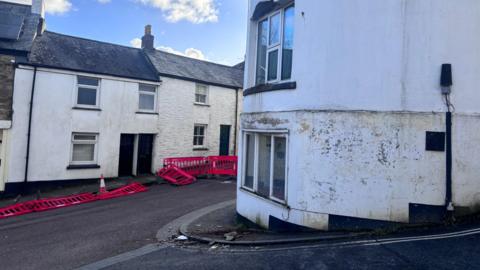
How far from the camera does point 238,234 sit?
745 cm

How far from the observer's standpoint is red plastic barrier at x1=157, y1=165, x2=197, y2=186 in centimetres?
1773

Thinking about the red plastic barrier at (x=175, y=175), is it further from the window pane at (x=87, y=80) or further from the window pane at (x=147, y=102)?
the window pane at (x=87, y=80)

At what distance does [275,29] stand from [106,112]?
41.4ft

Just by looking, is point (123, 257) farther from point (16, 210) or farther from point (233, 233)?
point (16, 210)

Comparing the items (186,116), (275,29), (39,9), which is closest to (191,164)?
(186,116)

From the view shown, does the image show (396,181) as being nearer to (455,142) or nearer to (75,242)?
(455,142)

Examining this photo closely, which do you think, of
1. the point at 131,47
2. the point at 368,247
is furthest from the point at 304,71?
the point at 131,47

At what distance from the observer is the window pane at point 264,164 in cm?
779

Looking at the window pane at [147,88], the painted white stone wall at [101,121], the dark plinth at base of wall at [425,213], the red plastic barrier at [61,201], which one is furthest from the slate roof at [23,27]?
the dark plinth at base of wall at [425,213]

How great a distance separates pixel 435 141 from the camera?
18.9ft

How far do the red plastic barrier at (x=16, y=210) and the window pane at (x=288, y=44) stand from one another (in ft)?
36.5

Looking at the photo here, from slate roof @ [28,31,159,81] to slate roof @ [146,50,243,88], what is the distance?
2.54ft

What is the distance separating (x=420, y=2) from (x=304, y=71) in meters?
Result: 2.39

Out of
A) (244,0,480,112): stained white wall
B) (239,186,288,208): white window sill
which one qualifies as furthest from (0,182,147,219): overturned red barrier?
(244,0,480,112): stained white wall
